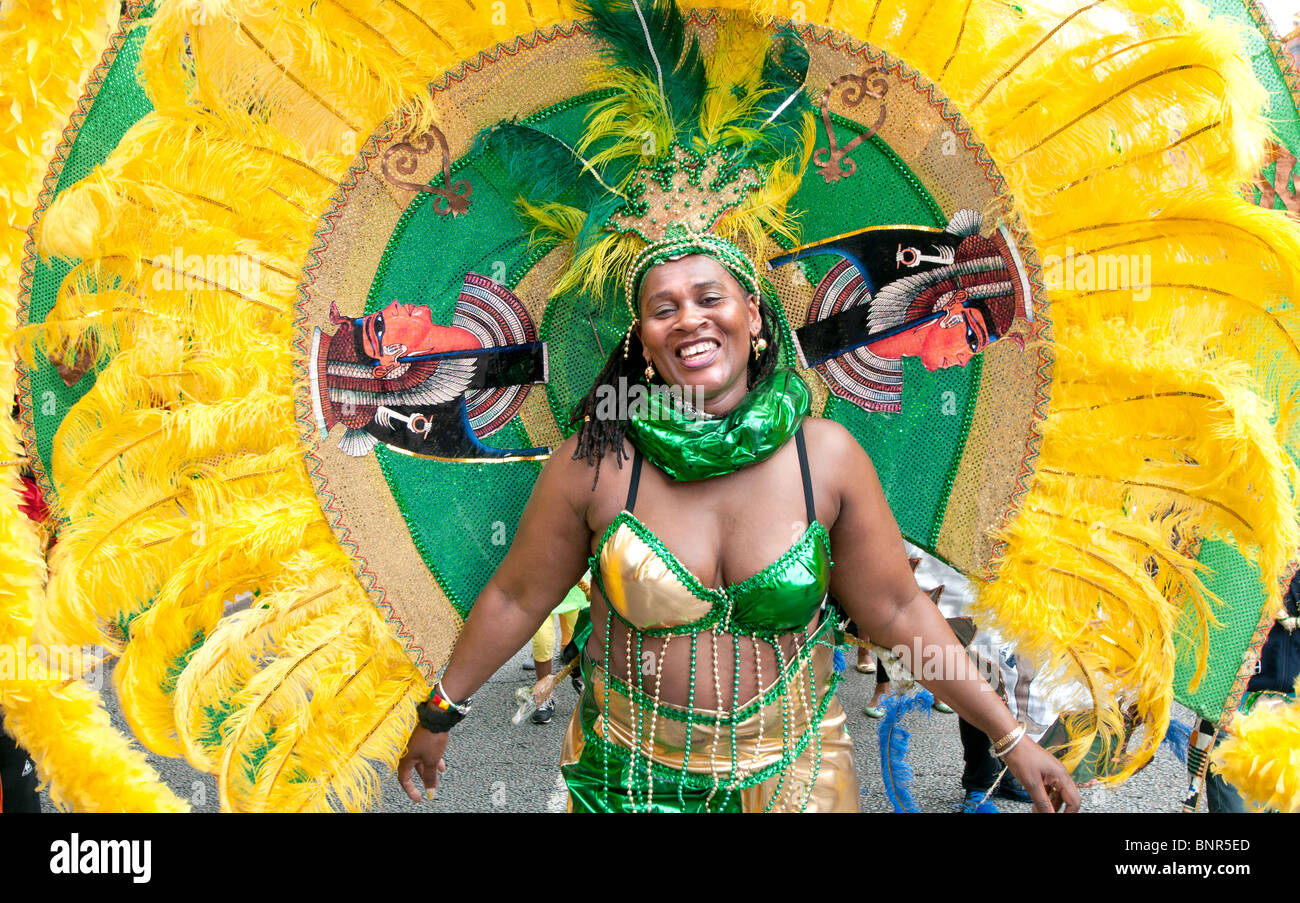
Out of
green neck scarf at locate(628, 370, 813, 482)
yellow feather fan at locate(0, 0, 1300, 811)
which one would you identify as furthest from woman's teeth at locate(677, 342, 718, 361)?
yellow feather fan at locate(0, 0, 1300, 811)

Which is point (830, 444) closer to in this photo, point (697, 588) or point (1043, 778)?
point (697, 588)

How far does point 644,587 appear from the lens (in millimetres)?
1771

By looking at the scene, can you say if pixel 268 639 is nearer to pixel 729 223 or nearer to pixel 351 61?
pixel 351 61

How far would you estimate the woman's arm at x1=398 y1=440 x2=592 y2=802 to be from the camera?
74.8 inches

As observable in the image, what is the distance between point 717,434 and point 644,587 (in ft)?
1.19

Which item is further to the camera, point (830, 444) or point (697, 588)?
point (830, 444)

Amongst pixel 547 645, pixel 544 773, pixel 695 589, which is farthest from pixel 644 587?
pixel 547 645

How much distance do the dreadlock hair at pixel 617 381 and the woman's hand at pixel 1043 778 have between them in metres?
1.06

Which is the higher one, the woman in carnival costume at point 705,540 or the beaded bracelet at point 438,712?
the woman in carnival costume at point 705,540

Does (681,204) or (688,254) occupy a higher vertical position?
(681,204)

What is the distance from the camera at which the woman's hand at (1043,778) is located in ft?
6.19

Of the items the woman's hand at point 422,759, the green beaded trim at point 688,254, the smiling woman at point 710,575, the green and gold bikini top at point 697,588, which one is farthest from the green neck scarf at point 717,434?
the woman's hand at point 422,759

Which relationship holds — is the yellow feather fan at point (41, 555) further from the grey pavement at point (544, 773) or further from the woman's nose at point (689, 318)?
the woman's nose at point (689, 318)
